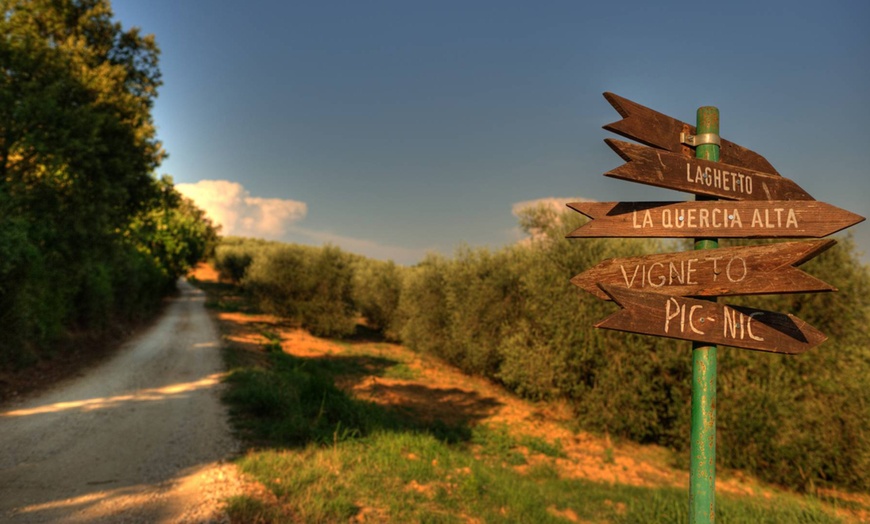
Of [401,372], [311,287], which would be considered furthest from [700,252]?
[311,287]

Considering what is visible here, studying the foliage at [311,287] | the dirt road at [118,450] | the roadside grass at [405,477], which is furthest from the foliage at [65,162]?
the foliage at [311,287]

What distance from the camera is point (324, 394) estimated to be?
8867mm

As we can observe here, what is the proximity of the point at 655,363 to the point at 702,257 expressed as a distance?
319 inches

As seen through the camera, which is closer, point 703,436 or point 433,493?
point 703,436

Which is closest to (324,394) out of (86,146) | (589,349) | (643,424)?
(589,349)

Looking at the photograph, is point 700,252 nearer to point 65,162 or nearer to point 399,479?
point 399,479

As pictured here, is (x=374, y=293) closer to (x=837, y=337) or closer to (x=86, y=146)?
(x=86, y=146)

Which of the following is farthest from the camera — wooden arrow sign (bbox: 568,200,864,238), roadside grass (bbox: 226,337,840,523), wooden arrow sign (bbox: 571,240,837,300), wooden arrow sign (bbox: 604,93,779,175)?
roadside grass (bbox: 226,337,840,523)

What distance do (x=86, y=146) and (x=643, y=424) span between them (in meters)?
16.8

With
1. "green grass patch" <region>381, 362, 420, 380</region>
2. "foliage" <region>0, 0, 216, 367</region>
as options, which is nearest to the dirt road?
"foliage" <region>0, 0, 216, 367</region>

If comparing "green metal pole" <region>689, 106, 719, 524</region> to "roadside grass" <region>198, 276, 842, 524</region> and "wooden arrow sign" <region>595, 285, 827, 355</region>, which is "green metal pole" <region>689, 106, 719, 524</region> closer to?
"wooden arrow sign" <region>595, 285, 827, 355</region>

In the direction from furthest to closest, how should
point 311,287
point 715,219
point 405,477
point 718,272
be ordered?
point 311,287, point 405,477, point 715,219, point 718,272

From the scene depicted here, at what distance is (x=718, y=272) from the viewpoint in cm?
251

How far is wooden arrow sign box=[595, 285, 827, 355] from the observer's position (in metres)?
2.46
